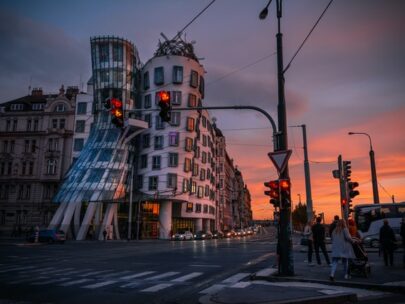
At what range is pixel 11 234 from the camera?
56.5 m

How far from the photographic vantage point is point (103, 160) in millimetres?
53156

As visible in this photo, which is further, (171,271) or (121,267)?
(121,267)

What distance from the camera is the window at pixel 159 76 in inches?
2416

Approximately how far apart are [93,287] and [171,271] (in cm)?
415

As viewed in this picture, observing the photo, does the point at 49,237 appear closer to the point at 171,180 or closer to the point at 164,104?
the point at 171,180

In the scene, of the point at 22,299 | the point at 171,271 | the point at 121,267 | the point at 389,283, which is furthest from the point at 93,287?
the point at 389,283

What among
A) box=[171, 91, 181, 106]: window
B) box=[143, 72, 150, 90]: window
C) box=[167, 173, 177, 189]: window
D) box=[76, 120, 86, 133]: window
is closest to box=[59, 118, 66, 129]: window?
box=[76, 120, 86, 133]: window

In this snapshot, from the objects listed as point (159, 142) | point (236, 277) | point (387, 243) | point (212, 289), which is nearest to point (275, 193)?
point (236, 277)

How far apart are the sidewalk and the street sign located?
3.25 meters

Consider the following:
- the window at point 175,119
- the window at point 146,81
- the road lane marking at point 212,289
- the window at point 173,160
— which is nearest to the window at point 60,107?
the window at point 146,81

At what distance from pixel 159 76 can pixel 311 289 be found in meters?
55.9

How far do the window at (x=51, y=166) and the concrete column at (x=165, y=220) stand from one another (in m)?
19.4

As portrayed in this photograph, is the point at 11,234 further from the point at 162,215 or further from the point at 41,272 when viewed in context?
the point at 41,272

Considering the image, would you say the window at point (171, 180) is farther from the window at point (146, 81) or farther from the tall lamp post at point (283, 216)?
the tall lamp post at point (283, 216)
